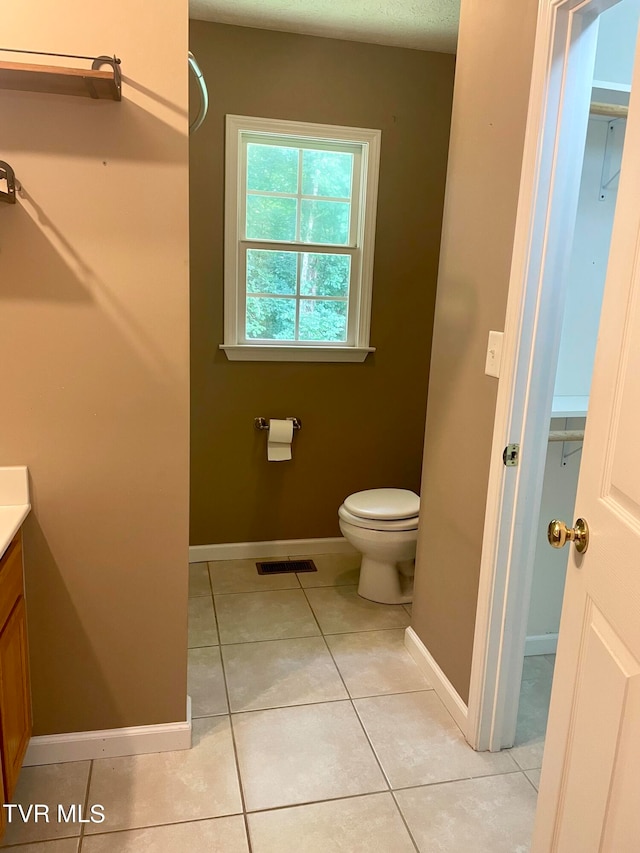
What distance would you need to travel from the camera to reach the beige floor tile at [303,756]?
1.85m

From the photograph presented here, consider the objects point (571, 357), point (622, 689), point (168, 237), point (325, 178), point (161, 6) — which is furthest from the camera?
point (325, 178)

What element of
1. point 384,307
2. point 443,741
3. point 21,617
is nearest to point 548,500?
point 443,741

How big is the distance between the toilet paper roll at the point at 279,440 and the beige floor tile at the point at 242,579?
1.88ft

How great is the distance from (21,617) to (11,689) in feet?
0.62

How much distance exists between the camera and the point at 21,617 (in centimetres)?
172

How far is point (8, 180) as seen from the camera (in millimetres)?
1544

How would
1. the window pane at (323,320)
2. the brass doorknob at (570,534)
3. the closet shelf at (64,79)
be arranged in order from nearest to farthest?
1. the brass doorknob at (570,534)
2. the closet shelf at (64,79)
3. the window pane at (323,320)

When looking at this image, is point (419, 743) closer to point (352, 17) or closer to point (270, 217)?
point (270, 217)

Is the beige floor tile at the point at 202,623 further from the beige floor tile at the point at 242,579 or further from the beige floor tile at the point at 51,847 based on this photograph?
the beige floor tile at the point at 51,847

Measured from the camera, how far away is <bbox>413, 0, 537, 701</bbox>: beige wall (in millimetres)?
1833

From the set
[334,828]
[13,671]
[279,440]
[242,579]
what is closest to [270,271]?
[279,440]

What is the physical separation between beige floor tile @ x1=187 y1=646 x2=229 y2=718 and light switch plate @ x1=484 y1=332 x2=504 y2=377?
1.43 meters

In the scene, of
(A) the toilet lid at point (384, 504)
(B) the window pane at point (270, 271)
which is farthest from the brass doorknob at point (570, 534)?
(B) the window pane at point (270, 271)

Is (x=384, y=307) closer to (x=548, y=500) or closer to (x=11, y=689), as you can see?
(x=548, y=500)
